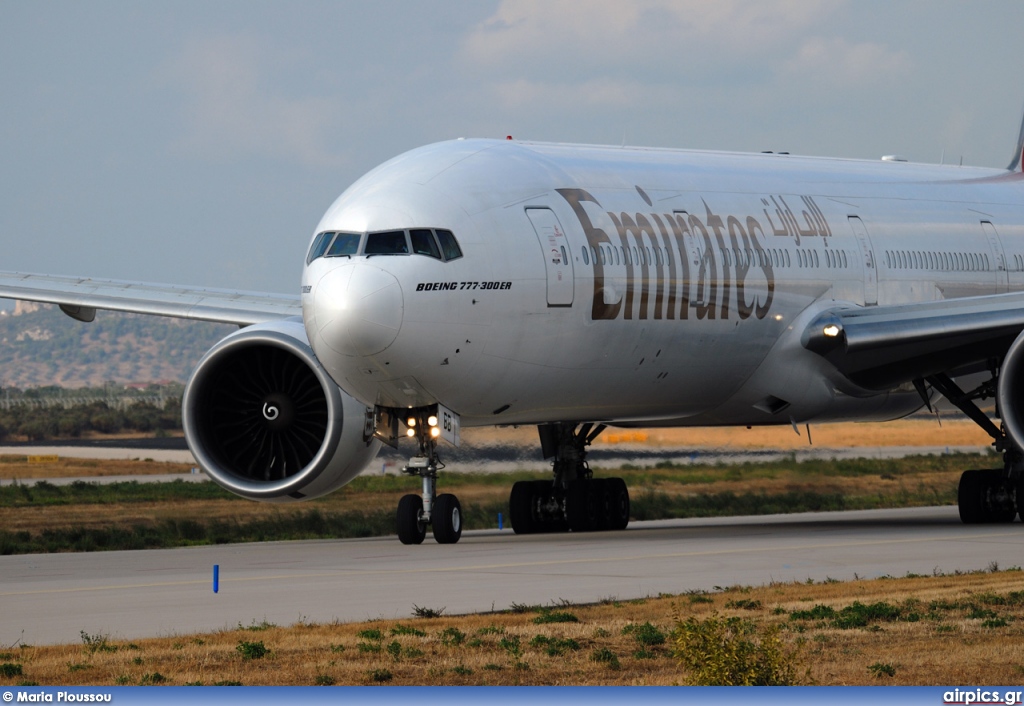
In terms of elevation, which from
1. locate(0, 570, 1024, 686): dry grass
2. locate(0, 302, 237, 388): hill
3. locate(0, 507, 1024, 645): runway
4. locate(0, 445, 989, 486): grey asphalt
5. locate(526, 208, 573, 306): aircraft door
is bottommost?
locate(0, 570, 1024, 686): dry grass

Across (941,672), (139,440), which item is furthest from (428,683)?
(139,440)

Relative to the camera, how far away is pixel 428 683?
10.1 metres

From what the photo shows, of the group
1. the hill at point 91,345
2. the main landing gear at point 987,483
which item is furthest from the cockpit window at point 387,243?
the hill at point 91,345

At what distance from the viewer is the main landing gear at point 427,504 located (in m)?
19.8

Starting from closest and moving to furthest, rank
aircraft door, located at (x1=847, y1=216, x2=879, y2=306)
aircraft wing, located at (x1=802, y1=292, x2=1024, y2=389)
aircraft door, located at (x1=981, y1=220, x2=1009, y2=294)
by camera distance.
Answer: aircraft wing, located at (x1=802, y1=292, x2=1024, y2=389)
aircraft door, located at (x1=847, y1=216, x2=879, y2=306)
aircraft door, located at (x1=981, y1=220, x2=1009, y2=294)

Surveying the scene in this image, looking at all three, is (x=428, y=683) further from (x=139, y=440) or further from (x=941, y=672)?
(x=139, y=440)

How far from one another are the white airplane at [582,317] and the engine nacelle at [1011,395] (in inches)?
1.2

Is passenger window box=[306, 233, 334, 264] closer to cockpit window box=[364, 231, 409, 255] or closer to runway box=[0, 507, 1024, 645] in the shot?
cockpit window box=[364, 231, 409, 255]

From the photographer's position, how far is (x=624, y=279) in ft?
68.3

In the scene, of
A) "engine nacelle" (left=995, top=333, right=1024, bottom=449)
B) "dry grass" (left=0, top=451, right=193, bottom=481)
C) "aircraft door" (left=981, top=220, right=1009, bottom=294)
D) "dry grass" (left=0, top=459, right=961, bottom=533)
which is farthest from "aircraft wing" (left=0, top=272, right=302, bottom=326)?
"dry grass" (left=0, top=451, right=193, bottom=481)

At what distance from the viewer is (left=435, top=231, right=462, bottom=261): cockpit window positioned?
18.9 metres

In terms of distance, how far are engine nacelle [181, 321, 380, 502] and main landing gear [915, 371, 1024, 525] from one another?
8.13m

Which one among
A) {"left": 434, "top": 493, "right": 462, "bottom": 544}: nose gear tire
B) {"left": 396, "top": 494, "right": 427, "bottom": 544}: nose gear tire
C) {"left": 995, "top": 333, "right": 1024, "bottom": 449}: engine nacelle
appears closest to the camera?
{"left": 434, "top": 493, "right": 462, "bottom": 544}: nose gear tire

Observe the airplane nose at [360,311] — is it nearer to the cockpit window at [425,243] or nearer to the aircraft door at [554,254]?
the cockpit window at [425,243]
